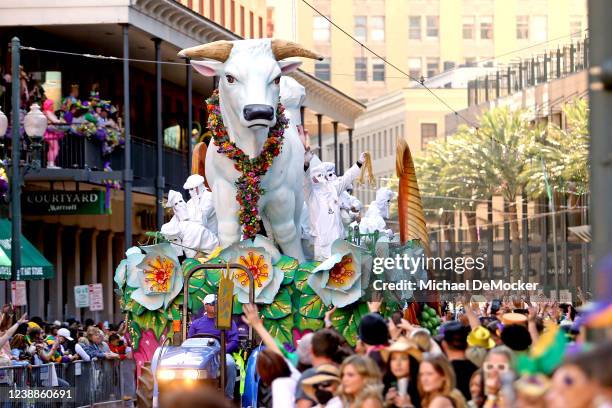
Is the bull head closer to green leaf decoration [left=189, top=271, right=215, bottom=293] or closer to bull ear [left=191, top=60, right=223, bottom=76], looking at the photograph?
bull ear [left=191, top=60, right=223, bottom=76]

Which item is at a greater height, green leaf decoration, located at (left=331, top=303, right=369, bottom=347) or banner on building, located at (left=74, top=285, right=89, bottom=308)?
banner on building, located at (left=74, top=285, right=89, bottom=308)

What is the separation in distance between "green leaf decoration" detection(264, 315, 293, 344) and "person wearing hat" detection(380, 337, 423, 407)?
8.22 m

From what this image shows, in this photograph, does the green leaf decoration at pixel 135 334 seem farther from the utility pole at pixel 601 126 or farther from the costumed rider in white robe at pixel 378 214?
the utility pole at pixel 601 126

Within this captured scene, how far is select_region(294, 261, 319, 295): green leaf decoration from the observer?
2088 centimetres

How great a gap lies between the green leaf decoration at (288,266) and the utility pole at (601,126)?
13.3 m

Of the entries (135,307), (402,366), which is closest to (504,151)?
(135,307)

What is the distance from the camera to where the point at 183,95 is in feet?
193

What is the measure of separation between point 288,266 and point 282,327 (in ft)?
2.42

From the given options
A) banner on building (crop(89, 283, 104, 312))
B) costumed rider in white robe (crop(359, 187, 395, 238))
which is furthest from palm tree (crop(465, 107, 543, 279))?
costumed rider in white robe (crop(359, 187, 395, 238))

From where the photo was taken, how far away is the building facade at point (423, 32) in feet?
409

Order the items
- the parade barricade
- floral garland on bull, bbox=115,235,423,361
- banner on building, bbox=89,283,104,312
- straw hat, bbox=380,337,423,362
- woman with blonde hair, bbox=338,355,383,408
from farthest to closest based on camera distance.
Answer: banner on building, bbox=89,283,104,312, the parade barricade, floral garland on bull, bbox=115,235,423,361, straw hat, bbox=380,337,423,362, woman with blonde hair, bbox=338,355,383,408

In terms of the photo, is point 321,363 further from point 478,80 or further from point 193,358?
point 478,80

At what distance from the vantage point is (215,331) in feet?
63.3

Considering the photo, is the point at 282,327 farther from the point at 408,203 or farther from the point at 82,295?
the point at 82,295
